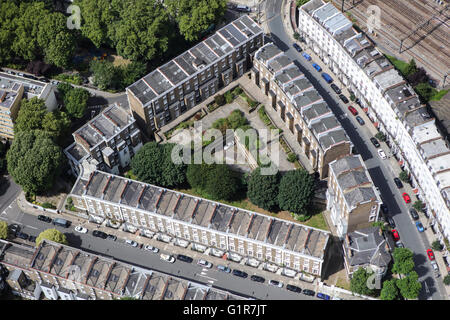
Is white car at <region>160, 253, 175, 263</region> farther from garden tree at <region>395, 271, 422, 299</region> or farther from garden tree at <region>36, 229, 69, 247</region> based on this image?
garden tree at <region>395, 271, 422, 299</region>

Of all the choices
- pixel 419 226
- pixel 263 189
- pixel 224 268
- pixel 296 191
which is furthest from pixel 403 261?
pixel 224 268

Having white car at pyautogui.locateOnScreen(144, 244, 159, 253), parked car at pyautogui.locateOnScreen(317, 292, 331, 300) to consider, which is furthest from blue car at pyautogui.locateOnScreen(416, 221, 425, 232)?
white car at pyautogui.locateOnScreen(144, 244, 159, 253)

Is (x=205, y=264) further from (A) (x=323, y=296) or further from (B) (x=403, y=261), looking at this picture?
(B) (x=403, y=261)

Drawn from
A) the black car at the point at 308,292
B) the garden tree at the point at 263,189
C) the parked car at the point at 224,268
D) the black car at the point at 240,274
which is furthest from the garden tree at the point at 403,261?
the parked car at the point at 224,268

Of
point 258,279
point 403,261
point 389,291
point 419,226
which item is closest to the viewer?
point 389,291

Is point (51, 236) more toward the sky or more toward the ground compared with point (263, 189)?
more toward the ground

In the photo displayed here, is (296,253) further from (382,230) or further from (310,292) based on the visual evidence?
(382,230)

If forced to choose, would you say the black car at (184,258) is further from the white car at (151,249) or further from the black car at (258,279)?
the black car at (258,279)
